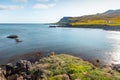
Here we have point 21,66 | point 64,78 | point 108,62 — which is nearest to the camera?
point 64,78

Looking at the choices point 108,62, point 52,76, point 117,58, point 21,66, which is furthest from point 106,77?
point 117,58

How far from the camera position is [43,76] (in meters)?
24.5

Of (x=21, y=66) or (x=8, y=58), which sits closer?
(x=21, y=66)

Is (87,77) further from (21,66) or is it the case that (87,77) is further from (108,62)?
(108,62)

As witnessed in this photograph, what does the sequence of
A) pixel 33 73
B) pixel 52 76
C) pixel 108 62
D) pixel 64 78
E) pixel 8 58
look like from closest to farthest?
1. pixel 64 78
2. pixel 52 76
3. pixel 33 73
4. pixel 108 62
5. pixel 8 58

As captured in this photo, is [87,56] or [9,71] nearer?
[9,71]

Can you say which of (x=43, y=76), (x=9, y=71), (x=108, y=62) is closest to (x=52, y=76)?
(x=43, y=76)

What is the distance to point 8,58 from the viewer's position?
1858 inches

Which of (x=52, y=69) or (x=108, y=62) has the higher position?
(x=52, y=69)

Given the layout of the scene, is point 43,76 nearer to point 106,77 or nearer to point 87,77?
point 87,77

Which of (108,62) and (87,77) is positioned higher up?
(87,77)

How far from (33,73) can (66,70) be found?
5.06 metres

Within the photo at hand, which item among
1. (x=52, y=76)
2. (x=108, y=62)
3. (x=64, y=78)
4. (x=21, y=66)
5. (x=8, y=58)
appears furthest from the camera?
(x=8, y=58)

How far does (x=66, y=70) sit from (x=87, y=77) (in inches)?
153
